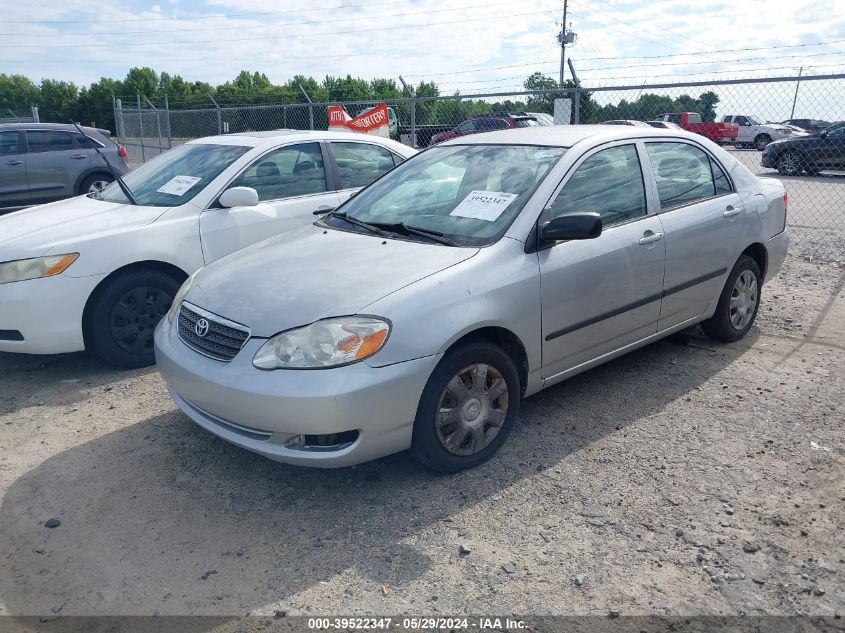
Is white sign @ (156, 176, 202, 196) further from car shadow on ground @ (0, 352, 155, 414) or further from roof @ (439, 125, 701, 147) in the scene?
roof @ (439, 125, 701, 147)

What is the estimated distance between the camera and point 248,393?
10.0ft

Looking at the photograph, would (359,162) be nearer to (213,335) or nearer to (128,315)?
(128,315)

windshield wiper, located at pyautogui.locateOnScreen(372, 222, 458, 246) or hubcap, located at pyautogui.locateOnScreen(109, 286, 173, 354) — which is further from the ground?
windshield wiper, located at pyautogui.locateOnScreen(372, 222, 458, 246)

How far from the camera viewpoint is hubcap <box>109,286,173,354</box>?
15.9 feet

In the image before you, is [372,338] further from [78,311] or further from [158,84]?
[158,84]

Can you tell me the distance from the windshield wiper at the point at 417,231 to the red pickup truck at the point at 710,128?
78.6 ft

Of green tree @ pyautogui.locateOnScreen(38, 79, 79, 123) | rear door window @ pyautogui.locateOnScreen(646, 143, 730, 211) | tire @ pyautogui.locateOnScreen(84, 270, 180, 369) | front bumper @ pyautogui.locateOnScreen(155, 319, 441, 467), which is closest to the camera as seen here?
front bumper @ pyautogui.locateOnScreen(155, 319, 441, 467)

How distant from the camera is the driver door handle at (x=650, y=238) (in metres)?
4.12

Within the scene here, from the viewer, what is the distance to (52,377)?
492cm

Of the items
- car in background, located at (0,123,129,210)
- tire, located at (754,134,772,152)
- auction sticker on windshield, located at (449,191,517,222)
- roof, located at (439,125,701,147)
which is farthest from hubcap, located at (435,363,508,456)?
tire, located at (754,134,772,152)

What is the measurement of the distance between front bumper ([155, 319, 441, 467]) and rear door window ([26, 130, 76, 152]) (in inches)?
401

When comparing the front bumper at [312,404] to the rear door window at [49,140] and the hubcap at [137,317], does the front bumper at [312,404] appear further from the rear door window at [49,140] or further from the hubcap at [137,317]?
the rear door window at [49,140]

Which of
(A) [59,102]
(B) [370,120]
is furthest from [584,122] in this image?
(A) [59,102]

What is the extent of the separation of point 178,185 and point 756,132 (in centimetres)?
3308
